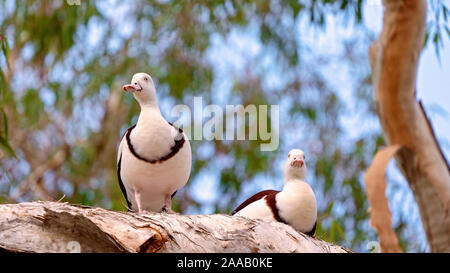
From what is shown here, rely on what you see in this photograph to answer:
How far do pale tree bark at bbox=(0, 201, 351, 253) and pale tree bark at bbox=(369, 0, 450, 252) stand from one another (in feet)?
2.51

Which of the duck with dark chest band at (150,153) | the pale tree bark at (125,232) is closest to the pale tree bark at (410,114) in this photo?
the pale tree bark at (125,232)

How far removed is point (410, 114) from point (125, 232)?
141 cm

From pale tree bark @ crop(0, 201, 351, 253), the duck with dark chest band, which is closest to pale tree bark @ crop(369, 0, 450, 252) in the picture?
pale tree bark @ crop(0, 201, 351, 253)

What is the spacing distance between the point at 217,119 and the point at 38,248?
14.2ft

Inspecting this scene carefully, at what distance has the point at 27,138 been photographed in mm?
7691

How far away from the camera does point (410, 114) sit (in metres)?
3.41

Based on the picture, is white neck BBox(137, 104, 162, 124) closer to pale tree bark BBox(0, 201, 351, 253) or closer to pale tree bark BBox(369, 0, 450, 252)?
pale tree bark BBox(0, 201, 351, 253)

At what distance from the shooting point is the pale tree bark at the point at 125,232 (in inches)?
103

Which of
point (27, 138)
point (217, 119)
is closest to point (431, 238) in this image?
point (217, 119)

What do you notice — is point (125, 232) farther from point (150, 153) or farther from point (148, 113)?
point (148, 113)

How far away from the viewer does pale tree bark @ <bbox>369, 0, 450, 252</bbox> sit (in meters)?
3.37

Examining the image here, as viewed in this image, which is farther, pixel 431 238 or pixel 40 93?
pixel 40 93
